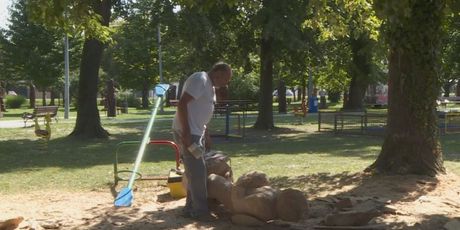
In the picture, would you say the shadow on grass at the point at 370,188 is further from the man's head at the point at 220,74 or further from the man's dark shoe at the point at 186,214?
the man's head at the point at 220,74

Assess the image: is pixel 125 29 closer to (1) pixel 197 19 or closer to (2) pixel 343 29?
(1) pixel 197 19

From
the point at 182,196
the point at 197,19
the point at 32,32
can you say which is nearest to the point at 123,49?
the point at 32,32

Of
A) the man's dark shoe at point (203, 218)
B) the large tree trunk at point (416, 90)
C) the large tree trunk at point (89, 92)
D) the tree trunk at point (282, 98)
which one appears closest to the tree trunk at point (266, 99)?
the large tree trunk at point (89, 92)

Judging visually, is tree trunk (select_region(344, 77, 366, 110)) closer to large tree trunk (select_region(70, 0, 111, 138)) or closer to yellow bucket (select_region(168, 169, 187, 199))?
large tree trunk (select_region(70, 0, 111, 138))

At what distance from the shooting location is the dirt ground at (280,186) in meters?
A: 6.48

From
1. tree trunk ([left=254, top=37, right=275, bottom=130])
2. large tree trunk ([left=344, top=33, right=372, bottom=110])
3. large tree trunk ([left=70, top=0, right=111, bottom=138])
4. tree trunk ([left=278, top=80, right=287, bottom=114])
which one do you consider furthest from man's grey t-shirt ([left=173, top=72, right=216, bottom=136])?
tree trunk ([left=278, top=80, right=287, bottom=114])

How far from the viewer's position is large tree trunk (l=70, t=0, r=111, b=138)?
19.3 m

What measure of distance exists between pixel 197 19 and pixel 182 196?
12.1 meters

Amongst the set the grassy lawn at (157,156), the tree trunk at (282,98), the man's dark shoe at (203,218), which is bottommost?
the grassy lawn at (157,156)

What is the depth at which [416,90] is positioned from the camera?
8.16 meters

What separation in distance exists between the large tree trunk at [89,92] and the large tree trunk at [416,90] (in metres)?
12.6

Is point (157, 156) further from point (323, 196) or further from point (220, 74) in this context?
point (220, 74)

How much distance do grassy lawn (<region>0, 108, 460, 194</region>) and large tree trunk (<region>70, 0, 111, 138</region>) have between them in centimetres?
62

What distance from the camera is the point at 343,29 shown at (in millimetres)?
13570
